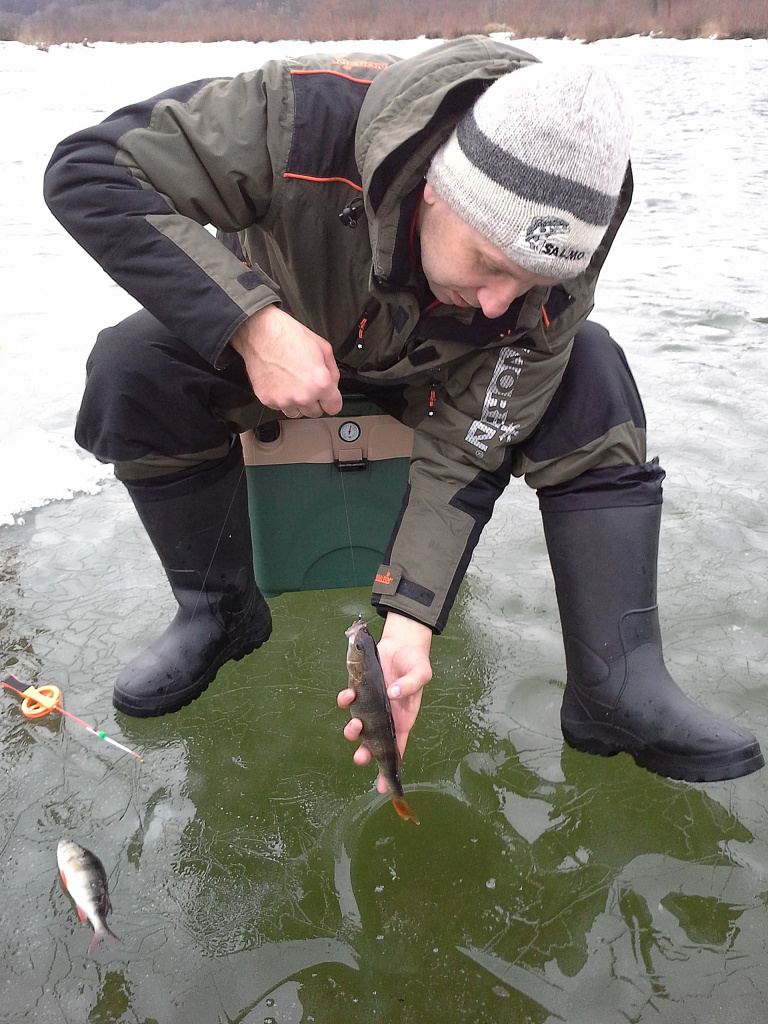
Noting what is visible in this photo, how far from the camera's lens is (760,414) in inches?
163

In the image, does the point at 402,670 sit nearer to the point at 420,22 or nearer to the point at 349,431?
the point at 349,431

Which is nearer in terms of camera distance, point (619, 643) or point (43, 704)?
point (619, 643)

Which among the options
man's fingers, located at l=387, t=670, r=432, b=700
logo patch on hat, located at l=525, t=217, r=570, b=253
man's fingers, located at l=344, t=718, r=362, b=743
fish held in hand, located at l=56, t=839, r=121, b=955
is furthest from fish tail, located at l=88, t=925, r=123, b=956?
logo patch on hat, located at l=525, t=217, r=570, b=253

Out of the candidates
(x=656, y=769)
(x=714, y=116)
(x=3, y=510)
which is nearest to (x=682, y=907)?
(x=656, y=769)

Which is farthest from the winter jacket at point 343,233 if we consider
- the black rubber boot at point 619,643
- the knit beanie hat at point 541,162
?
the black rubber boot at point 619,643

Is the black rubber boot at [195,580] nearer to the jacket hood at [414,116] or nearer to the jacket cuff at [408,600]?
the jacket cuff at [408,600]

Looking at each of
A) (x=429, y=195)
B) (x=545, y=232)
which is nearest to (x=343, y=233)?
(x=429, y=195)

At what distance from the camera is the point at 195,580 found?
247cm

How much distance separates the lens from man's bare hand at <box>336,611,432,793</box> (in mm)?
1956

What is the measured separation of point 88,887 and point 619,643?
1.39 m

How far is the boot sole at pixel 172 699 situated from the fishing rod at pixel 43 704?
0.28ft

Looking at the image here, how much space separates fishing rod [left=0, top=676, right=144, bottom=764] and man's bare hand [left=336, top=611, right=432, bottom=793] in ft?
2.53

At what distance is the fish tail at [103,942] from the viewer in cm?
185

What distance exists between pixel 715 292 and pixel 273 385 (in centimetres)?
509
